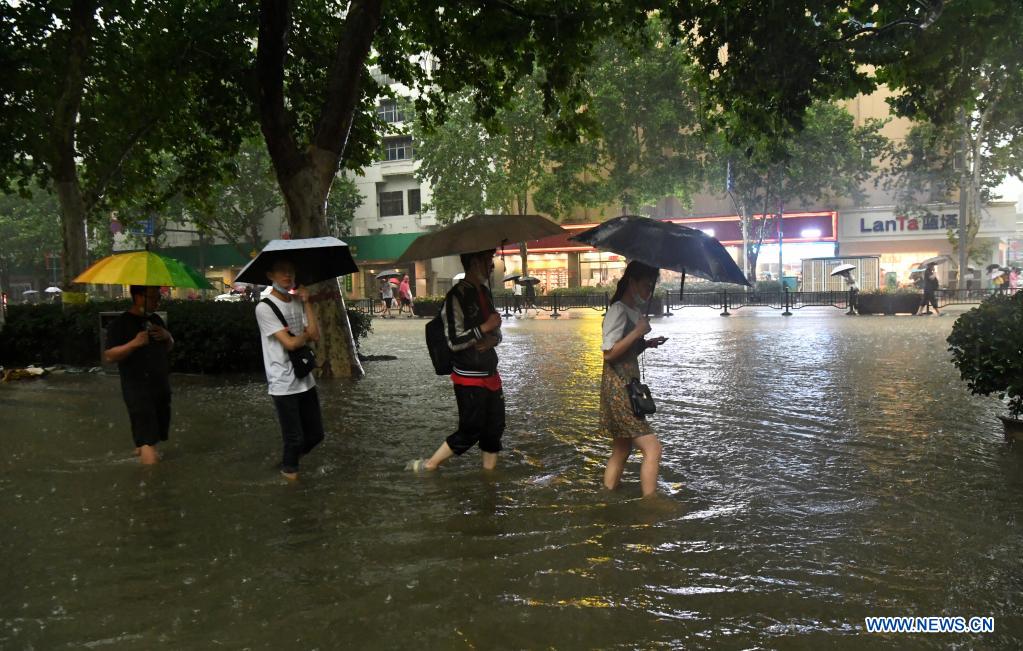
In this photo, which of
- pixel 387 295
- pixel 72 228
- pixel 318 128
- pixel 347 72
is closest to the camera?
pixel 347 72

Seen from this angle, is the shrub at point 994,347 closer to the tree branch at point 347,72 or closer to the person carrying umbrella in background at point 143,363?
the person carrying umbrella in background at point 143,363

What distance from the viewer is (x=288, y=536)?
4.39 metres

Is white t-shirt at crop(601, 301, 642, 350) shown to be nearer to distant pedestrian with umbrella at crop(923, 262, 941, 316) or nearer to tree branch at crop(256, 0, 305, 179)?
tree branch at crop(256, 0, 305, 179)

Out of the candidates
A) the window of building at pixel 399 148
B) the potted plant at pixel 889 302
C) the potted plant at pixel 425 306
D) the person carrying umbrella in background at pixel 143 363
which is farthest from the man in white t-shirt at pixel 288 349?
the window of building at pixel 399 148

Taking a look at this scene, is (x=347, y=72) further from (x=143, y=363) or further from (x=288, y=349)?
(x=288, y=349)

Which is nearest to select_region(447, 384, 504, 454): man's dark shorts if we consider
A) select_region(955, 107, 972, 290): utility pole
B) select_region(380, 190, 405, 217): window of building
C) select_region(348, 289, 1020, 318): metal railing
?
select_region(348, 289, 1020, 318): metal railing

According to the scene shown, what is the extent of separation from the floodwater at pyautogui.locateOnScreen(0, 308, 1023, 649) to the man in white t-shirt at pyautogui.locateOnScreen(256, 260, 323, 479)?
1.38 feet

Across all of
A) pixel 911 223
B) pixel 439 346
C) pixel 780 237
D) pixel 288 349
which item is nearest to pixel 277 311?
pixel 288 349

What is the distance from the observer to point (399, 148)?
45.9 metres

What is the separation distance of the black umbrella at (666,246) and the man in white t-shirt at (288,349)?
2.09 m

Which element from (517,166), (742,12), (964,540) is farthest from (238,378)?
(517,166)

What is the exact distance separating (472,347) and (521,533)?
1320 millimetres

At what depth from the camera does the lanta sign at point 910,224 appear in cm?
Result: 4003

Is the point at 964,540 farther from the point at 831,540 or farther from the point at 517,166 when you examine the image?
the point at 517,166
